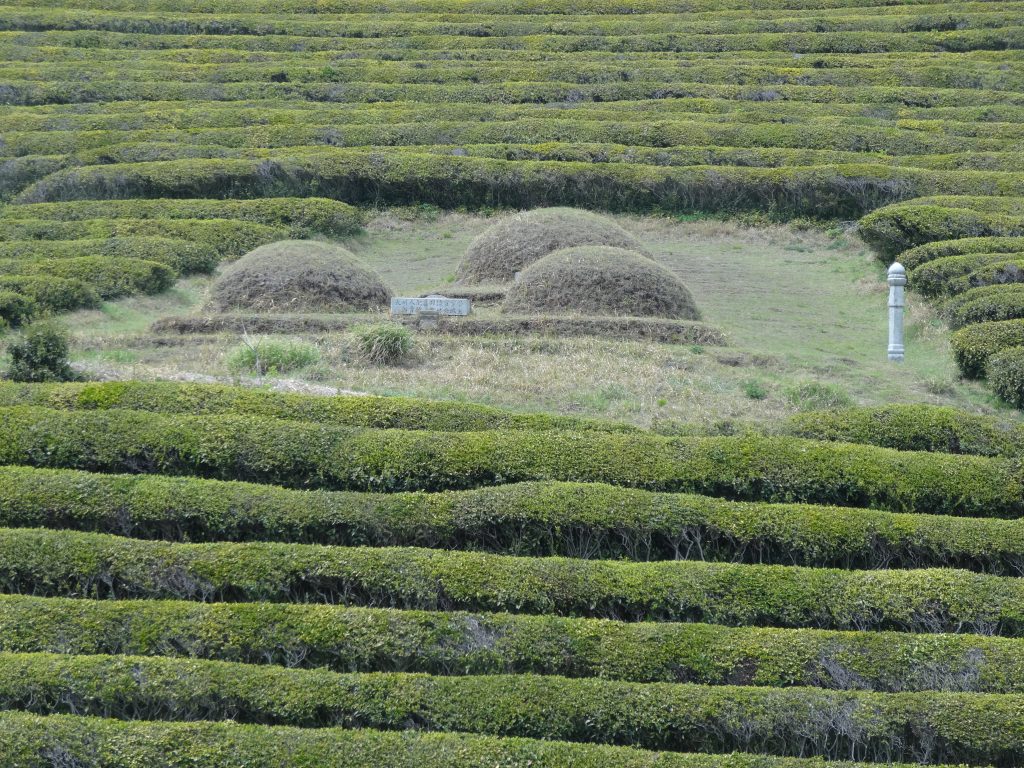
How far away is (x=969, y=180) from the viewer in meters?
35.4

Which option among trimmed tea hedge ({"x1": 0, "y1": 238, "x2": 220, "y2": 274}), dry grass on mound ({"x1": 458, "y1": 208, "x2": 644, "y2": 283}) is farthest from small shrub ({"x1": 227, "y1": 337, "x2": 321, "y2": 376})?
trimmed tea hedge ({"x1": 0, "y1": 238, "x2": 220, "y2": 274})

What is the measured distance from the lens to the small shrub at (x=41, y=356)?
834 inches

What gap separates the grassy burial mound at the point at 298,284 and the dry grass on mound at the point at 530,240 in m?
2.51

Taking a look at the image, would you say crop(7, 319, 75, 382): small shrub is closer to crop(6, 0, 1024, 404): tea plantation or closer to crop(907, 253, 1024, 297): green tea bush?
crop(6, 0, 1024, 404): tea plantation

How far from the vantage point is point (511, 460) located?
17.9 metres

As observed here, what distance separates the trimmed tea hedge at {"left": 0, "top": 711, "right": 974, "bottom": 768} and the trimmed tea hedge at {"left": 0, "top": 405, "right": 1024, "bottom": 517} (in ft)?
17.2

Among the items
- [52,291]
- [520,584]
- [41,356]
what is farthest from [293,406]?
[52,291]

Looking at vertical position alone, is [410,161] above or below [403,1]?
below

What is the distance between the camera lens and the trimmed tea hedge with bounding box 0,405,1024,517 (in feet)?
57.8

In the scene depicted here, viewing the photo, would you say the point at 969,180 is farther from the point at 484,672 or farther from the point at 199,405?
the point at 484,672

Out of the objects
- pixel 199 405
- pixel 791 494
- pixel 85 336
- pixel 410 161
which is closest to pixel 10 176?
pixel 410 161

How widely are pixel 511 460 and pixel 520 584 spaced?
109 inches

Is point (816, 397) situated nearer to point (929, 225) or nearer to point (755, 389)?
point (755, 389)

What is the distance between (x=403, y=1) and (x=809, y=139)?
A: 25.0 meters
